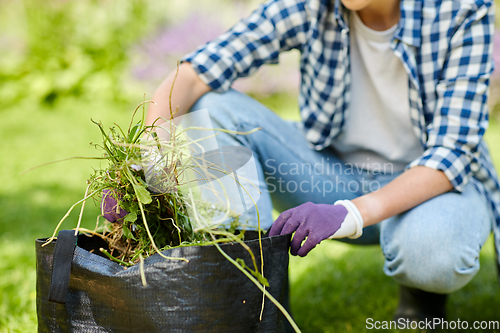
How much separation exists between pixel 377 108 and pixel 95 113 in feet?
12.8

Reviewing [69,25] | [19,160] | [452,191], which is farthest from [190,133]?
[69,25]

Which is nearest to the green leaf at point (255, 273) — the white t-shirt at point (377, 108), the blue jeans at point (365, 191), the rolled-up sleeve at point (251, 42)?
the blue jeans at point (365, 191)

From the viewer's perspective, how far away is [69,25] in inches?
206

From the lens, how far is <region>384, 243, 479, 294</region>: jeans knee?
105 centimetres

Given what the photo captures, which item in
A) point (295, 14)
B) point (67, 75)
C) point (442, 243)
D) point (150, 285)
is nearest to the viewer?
point (150, 285)

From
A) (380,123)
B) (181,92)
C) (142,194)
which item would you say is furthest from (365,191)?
(142,194)

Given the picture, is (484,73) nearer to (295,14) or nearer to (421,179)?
(421,179)

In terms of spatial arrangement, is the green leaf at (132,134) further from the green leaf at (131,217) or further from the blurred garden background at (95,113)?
the blurred garden background at (95,113)

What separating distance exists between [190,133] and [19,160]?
9.39 feet

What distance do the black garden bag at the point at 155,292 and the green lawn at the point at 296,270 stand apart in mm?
590

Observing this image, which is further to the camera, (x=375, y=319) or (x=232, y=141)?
(x=375, y=319)

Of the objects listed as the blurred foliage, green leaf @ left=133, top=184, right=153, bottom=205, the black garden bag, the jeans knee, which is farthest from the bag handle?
the blurred foliage

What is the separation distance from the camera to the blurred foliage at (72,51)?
4.91 m

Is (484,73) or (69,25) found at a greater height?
(69,25)
